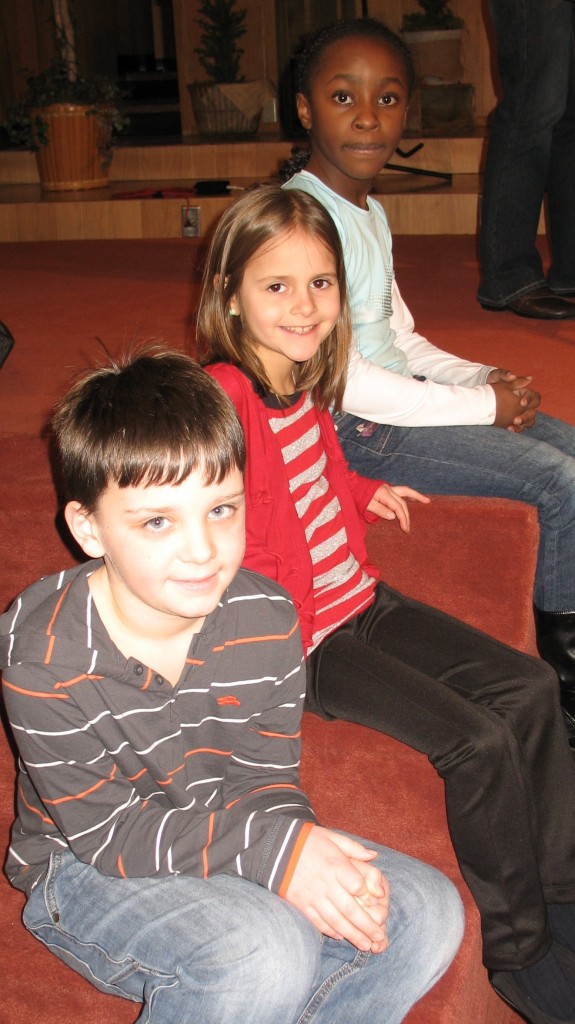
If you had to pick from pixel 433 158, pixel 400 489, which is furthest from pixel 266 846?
pixel 433 158

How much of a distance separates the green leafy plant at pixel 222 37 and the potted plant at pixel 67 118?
1249 millimetres

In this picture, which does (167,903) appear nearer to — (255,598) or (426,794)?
(255,598)

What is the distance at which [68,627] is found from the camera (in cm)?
95

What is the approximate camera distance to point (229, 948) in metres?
0.90

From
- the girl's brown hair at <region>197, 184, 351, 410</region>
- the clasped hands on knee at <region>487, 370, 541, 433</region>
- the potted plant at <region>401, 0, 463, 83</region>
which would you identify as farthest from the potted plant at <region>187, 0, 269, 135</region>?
the girl's brown hair at <region>197, 184, 351, 410</region>

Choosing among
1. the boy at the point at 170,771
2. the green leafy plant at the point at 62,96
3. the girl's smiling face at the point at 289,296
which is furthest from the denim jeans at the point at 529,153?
the green leafy plant at the point at 62,96

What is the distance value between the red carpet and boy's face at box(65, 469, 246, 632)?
0.85m

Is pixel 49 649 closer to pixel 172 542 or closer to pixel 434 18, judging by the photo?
pixel 172 542

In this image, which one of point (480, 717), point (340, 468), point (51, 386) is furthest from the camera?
point (51, 386)

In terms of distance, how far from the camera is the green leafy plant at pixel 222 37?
18.9 feet

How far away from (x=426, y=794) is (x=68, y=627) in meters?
0.55

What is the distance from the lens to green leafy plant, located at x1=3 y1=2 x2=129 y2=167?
425 cm

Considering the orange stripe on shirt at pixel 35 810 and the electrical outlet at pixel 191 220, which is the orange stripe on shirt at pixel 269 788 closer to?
the orange stripe on shirt at pixel 35 810

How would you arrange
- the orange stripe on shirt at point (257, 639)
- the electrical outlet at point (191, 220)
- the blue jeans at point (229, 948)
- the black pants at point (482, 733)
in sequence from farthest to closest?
the electrical outlet at point (191, 220), the black pants at point (482, 733), the orange stripe on shirt at point (257, 639), the blue jeans at point (229, 948)
